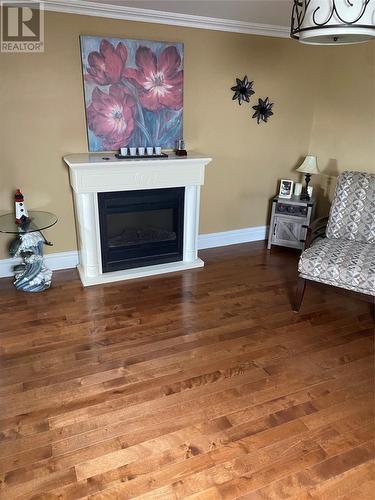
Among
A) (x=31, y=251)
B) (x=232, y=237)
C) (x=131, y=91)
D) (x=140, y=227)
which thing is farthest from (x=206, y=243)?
(x=31, y=251)

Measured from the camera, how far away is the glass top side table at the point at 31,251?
9.66 ft

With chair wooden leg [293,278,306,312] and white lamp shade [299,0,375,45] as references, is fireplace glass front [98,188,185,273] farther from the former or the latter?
white lamp shade [299,0,375,45]

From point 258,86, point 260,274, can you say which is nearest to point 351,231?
point 260,274

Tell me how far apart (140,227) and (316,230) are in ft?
5.23

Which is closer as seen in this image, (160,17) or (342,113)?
(160,17)

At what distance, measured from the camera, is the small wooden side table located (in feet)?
12.4

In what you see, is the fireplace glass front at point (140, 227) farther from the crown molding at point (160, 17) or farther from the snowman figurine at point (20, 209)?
the crown molding at point (160, 17)

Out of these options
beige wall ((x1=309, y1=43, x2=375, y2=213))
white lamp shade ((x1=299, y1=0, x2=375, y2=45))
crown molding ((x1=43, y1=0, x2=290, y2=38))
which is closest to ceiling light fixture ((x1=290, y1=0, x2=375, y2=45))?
white lamp shade ((x1=299, y1=0, x2=375, y2=45))

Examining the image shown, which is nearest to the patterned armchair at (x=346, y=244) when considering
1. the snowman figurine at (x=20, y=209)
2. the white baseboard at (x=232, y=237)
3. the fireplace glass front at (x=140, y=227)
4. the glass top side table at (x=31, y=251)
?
the white baseboard at (x=232, y=237)

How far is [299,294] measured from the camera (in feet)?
9.04

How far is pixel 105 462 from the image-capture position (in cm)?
162

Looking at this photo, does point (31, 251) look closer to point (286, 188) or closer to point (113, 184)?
point (113, 184)

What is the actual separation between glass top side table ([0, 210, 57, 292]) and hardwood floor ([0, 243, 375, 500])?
11cm

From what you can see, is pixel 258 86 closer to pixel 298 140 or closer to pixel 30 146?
pixel 298 140
